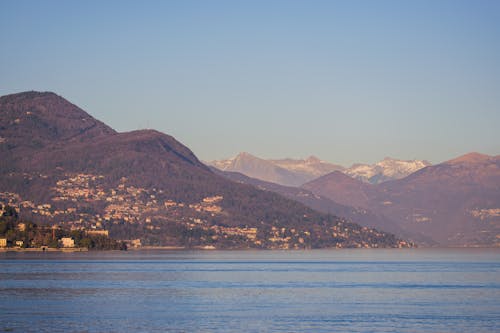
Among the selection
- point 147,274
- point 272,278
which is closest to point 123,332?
point 272,278

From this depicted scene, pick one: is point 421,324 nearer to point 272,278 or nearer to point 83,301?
point 83,301

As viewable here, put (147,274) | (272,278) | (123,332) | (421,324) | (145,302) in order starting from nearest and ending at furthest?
1. (123,332)
2. (421,324)
3. (145,302)
4. (272,278)
5. (147,274)

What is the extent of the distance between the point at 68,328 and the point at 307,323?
18.3 meters

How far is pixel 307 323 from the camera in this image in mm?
76312

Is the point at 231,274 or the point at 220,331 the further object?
the point at 231,274

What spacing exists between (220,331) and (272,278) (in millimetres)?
64431

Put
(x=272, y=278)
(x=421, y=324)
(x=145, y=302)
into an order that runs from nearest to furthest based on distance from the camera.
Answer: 1. (x=421, y=324)
2. (x=145, y=302)
3. (x=272, y=278)

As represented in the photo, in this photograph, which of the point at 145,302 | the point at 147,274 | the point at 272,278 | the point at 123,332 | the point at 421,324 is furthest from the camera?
the point at 147,274

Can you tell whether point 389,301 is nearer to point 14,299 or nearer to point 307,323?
point 307,323

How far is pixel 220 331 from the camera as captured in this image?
233 ft

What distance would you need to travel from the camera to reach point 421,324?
75375 mm

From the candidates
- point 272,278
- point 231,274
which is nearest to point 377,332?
point 272,278

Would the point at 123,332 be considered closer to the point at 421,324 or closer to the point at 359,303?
the point at 421,324

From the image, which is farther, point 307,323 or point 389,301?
point 389,301
